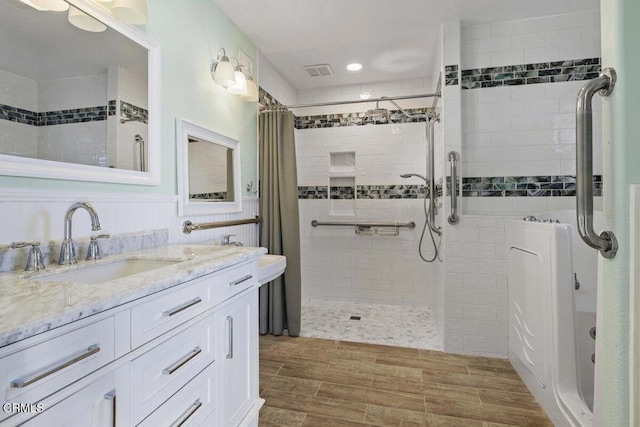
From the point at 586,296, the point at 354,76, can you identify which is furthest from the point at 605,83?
the point at 354,76

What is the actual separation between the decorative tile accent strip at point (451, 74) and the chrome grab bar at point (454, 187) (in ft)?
1.85

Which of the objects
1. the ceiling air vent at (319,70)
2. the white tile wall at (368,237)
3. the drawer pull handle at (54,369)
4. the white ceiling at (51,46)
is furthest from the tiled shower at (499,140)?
the drawer pull handle at (54,369)

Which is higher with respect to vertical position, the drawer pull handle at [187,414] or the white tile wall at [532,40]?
the white tile wall at [532,40]

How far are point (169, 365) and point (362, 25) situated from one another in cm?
265

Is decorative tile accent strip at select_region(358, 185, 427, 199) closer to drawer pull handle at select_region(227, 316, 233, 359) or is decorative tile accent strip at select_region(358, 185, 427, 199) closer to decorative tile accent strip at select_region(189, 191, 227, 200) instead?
decorative tile accent strip at select_region(189, 191, 227, 200)

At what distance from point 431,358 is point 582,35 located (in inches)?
107

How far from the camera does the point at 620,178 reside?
75 cm

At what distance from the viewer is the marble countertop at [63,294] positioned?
0.58 meters

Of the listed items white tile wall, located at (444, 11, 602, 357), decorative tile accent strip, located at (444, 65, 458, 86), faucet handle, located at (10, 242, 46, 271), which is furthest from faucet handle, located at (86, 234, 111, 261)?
decorative tile accent strip, located at (444, 65, 458, 86)

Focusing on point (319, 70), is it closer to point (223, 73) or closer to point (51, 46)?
point (223, 73)

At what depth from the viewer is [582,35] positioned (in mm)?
2344

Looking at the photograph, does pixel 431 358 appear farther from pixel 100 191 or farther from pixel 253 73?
pixel 253 73

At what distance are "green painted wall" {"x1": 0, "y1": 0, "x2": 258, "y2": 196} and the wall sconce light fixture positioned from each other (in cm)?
5

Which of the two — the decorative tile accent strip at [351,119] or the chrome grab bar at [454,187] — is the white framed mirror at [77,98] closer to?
the chrome grab bar at [454,187]
